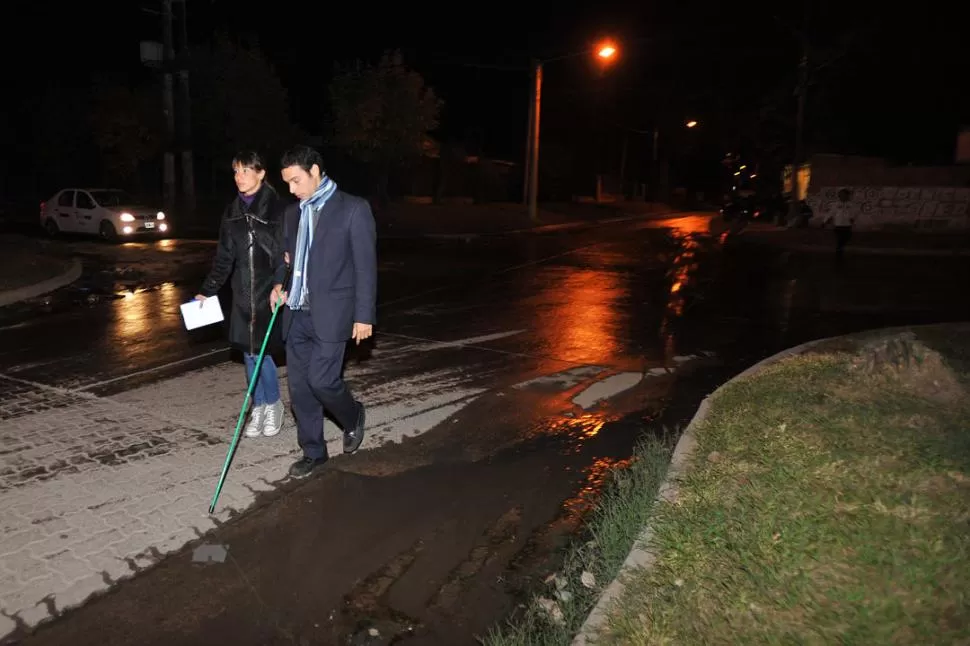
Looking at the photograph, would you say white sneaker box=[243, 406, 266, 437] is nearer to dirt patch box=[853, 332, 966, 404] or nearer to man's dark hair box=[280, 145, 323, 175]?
man's dark hair box=[280, 145, 323, 175]

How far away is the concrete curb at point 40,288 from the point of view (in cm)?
1132

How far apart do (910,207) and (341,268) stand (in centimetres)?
3003

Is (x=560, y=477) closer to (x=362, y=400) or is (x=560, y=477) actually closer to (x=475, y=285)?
(x=362, y=400)

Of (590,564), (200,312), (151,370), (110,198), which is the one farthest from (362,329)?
(110,198)

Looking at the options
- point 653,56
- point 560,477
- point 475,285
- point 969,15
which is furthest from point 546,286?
point 653,56

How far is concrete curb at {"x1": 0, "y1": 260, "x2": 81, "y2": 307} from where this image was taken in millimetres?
11320

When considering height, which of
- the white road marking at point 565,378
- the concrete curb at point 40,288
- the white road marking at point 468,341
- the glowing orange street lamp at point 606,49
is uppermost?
the glowing orange street lamp at point 606,49

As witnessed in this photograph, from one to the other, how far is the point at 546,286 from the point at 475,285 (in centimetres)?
126

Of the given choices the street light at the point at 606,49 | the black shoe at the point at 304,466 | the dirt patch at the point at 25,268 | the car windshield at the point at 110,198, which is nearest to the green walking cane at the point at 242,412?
the black shoe at the point at 304,466

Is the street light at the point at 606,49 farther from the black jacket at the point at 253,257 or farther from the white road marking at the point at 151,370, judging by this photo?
the black jacket at the point at 253,257

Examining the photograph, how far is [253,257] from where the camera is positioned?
5129 mm

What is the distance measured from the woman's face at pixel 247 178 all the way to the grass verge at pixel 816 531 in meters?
3.28

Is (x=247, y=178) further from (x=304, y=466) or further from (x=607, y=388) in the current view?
(x=607, y=388)

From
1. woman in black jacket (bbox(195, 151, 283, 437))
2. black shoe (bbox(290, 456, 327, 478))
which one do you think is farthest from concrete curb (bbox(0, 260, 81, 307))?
black shoe (bbox(290, 456, 327, 478))
